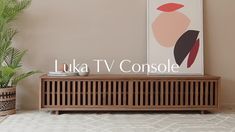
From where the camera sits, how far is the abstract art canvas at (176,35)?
3605 mm

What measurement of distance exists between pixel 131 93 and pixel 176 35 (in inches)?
37.9

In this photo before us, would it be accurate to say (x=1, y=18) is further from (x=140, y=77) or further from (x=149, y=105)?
(x=149, y=105)

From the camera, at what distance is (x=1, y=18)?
3.19 metres

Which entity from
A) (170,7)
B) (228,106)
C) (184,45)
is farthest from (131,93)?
(228,106)

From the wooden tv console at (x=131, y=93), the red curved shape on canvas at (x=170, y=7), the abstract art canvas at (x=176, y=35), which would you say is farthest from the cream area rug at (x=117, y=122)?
the red curved shape on canvas at (x=170, y=7)

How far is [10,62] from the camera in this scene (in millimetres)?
3467

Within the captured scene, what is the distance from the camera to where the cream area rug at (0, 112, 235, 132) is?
8.66 ft

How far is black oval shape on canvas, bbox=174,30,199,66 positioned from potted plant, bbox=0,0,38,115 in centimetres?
172

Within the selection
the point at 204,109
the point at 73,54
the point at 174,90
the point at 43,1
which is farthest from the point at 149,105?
the point at 43,1

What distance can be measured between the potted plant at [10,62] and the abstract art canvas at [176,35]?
148 centimetres

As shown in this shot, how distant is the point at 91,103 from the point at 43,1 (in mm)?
1395

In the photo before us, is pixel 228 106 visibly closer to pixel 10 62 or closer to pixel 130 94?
pixel 130 94

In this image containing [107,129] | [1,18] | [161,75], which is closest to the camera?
[107,129]

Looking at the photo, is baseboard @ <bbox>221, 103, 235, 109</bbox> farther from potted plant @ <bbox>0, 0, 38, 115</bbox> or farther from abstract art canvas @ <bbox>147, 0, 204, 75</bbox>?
potted plant @ <bbox>0, 0, 38, 115</bbox>
